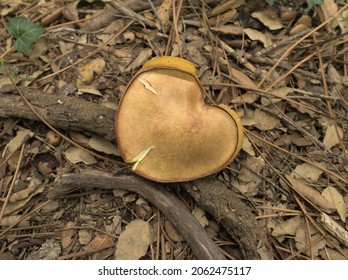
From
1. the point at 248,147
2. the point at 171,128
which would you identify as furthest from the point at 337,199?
the point at 171,128

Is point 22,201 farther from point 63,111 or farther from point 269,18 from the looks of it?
point 269,18

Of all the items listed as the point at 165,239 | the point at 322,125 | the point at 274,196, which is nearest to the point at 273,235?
the point at 274,196

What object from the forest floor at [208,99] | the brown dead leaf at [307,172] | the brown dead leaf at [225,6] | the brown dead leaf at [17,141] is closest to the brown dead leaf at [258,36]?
the forest floor at [208,99]

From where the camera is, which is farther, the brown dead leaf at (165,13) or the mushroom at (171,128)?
the brown dead leaf at (165,13)

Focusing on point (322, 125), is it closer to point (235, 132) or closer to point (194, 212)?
point (235, 132)

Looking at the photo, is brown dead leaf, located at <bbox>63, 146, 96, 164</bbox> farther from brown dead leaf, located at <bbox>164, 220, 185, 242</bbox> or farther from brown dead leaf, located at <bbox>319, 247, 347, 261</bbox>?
brown dead leaf, located at <bbox>319, 247, 347, 261</bbox>

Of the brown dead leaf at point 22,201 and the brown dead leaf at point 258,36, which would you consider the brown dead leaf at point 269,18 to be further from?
the brown dead leaf at point 22,201

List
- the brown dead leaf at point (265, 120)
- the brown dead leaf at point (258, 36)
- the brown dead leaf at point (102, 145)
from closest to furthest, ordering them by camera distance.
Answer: the brown dead leaf at point (102, 145) → the brown dead leaf at point (265, 120) → the brown dead leaf at point (258, 36)
